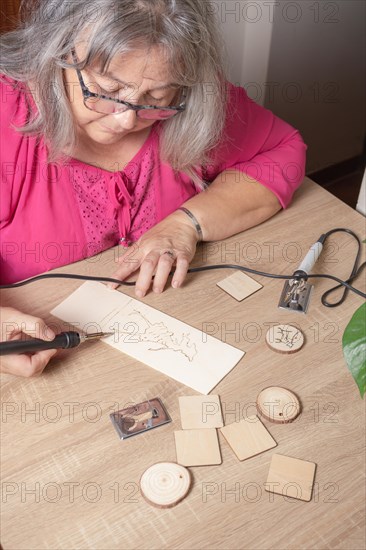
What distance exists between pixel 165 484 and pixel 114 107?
0.65m

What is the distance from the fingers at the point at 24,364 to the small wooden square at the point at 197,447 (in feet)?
0.78

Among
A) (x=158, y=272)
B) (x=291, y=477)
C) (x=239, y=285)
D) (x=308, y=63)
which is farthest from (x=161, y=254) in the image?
(x=308, y=63)

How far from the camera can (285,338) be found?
1.04m

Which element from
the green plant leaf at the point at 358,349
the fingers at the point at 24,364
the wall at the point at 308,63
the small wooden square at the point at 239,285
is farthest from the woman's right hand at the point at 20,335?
the wall at the point at 308,63

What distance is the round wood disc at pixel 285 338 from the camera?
1.02m

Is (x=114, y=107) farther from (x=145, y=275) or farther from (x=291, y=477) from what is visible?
(x=291, y=477)

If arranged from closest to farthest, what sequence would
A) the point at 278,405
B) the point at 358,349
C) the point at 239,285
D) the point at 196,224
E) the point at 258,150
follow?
the point at 358,349 < the point at 278,405 < the point at 239,285 < the point at 196,224 < the point at 258,150

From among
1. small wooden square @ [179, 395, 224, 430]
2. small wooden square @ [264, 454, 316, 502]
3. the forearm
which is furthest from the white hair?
small wooden square @ [264, 454, 316, 502]

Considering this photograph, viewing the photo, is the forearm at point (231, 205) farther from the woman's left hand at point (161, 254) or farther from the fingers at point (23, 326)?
the fingers at point (23, 326)

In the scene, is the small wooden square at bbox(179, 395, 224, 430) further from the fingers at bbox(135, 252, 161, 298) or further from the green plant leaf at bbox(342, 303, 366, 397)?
the green plant leaf at bbox(342, 303, 366, 397)

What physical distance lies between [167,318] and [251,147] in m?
0.54

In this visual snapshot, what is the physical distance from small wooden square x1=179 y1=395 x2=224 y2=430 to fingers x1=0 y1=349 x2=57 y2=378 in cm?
23

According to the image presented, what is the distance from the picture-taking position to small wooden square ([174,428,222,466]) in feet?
2.83

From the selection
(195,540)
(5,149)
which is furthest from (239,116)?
(195,540)
